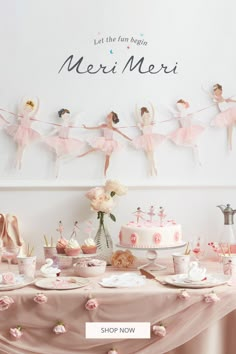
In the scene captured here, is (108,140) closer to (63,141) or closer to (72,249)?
(63,141)

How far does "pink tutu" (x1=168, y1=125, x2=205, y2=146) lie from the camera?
2.49 meters

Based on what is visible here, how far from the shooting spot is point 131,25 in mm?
2498

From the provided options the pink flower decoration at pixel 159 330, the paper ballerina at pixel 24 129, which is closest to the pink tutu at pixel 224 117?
the paper ballerina at pixel 24 129

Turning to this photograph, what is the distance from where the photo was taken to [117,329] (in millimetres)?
1830

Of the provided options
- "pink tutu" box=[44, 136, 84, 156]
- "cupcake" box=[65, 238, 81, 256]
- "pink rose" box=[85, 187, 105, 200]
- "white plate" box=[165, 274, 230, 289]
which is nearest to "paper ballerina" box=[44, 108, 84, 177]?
"pink tutu" box=[44, 136, 84, 156]

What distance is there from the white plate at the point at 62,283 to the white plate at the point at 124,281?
7cm

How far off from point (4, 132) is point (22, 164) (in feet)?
0.54

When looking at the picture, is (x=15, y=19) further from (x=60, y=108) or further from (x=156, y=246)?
(x=156, y=246)

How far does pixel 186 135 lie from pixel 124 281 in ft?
2.65

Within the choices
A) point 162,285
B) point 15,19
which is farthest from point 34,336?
point 15,19

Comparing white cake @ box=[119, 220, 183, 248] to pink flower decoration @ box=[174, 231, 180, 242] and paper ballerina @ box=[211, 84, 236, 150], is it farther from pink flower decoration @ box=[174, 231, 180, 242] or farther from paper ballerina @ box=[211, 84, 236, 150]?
paper ballerina @ box=[211, 84, 236, 150]

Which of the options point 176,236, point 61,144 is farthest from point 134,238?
point 61,144

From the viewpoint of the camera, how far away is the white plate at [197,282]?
1.90 metres

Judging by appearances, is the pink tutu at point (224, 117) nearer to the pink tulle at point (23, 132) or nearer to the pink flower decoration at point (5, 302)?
the pink tulle at point (23, 132)
